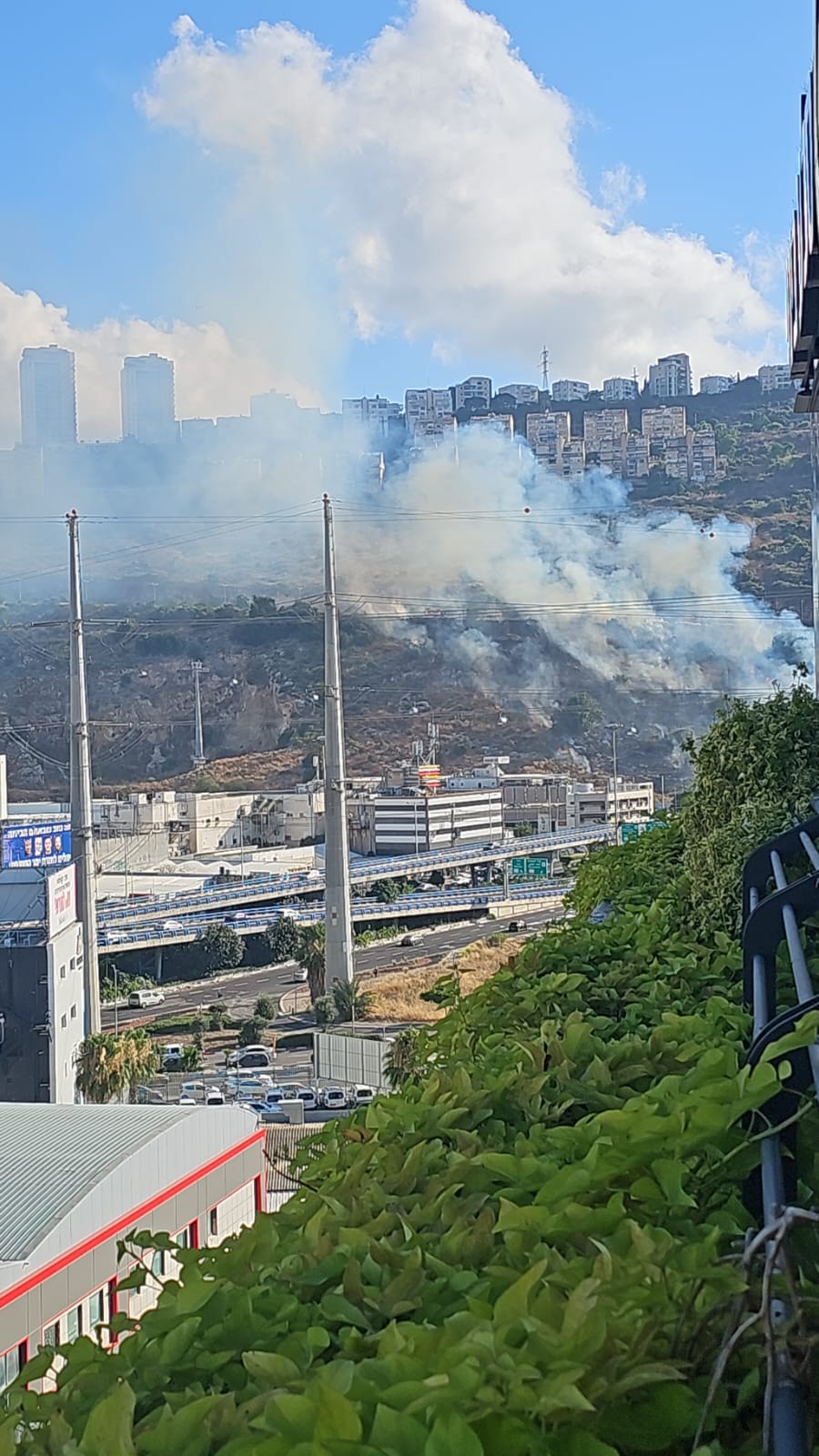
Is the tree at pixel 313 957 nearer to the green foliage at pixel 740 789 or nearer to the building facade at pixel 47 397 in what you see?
the green foliage at pixel 740 789

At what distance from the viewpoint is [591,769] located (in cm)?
2242

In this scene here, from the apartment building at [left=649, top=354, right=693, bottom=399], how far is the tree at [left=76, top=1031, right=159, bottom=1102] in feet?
66.5

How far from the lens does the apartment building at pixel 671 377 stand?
28.4m

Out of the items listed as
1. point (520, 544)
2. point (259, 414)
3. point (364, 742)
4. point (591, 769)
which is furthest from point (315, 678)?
point (259, 414)

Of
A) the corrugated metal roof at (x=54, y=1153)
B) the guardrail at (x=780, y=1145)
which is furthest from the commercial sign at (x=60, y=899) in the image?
the guardrail at (x=780, y=1145)

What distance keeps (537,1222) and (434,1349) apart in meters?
0.11

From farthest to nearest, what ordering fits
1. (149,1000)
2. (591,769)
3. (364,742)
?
(364,742)
(591,769)
(149,1000)

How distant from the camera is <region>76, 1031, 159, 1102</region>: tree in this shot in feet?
39.7

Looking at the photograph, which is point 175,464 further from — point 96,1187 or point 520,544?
point 96,1187

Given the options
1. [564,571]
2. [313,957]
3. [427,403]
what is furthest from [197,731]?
[427,403]

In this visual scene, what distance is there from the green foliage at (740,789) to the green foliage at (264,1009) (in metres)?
14.9

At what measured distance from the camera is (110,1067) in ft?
40.1

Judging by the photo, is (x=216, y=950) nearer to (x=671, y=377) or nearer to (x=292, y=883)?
(x=292, y=883)

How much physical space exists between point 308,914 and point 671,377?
1517cm
